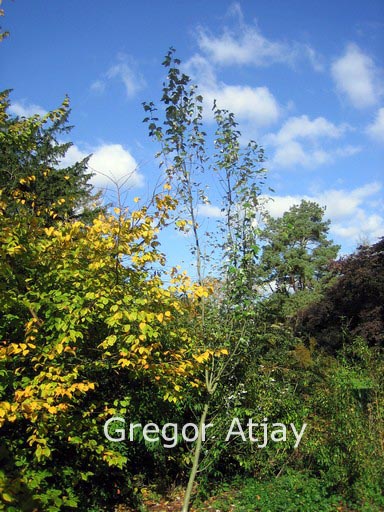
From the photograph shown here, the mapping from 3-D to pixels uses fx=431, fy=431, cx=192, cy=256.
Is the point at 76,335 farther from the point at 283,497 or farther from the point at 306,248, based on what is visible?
the point at 306,248

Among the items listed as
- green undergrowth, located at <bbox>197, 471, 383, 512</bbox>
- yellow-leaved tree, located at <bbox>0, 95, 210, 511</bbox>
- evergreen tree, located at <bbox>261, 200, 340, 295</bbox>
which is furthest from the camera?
evergreen tree, located at <bbox>261, 200, 340, 295</bbox>

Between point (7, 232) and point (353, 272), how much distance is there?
1149 centimetres

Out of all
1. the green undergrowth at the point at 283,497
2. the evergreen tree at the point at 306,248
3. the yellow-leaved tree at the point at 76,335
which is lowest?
the green undergrowth at the point at 283,497

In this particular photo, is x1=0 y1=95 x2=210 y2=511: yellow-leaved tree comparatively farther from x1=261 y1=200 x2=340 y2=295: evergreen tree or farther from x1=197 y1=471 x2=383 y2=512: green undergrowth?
x1=261 y1=200 x2=340 y2=295: evergreen tree

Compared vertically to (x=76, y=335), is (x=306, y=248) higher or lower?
higher

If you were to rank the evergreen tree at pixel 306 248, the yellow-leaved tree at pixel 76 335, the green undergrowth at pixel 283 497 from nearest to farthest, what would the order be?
the yellow-leaved tree at pixel 76 335 < the green undergrowth at pixel 283 497 < the evergreen tree at pixel 306 248

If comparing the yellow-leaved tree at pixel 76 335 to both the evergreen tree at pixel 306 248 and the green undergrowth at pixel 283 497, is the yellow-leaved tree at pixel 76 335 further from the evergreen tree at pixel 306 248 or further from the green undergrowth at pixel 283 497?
the evergreen tree at pixel 306 248

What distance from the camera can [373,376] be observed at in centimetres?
502

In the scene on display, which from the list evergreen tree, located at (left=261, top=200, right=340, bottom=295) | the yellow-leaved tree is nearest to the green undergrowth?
the yellow-leaved tree

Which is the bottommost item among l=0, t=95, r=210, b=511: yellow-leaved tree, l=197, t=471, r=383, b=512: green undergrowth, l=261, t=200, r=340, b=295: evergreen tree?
l=197, t=471, r=383, b=512: green undergrowth

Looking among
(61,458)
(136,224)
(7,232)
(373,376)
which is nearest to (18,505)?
(61,458)

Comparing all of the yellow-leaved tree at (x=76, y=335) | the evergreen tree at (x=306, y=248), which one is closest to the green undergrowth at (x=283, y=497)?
the yellow-leaved tree at (x=76, y=335)

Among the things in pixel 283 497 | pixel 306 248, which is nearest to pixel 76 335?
pixel 283 497

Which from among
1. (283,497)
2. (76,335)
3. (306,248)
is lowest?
(283,497)
